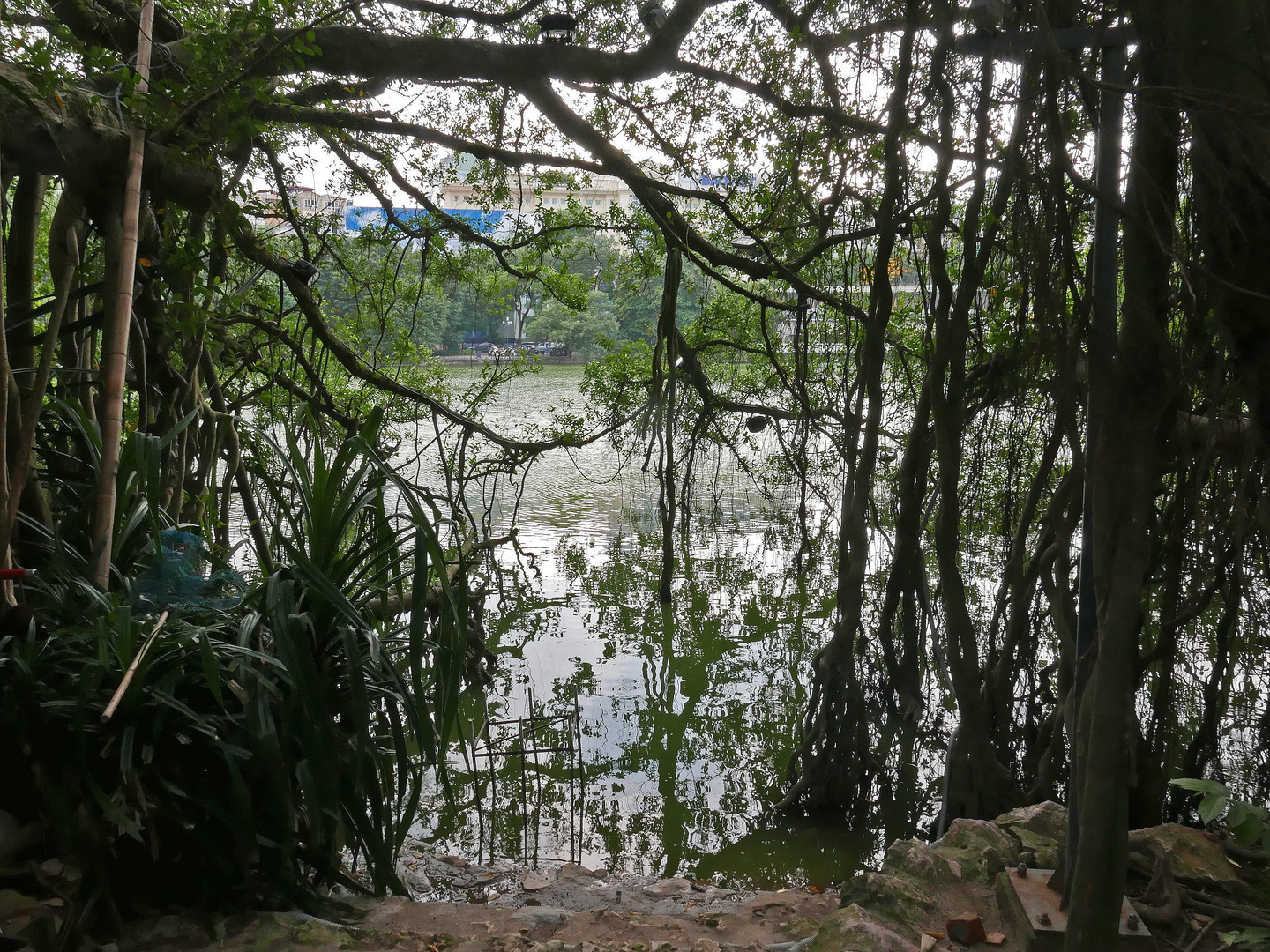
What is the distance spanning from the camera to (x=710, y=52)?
13.1 feet

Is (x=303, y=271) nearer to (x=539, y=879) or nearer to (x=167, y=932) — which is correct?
(x=539, y=879)

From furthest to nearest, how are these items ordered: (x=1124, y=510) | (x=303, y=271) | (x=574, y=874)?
(x=303, y=271)
(x=574, y=874)
(x=1124, y=510)

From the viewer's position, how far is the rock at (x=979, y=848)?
1.76m

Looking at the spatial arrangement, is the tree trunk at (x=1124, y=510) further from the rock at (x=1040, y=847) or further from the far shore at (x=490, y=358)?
the far shore at (x=490, y=358)

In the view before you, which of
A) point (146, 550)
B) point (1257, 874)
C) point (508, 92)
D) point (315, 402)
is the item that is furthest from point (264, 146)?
point (1257, 874)

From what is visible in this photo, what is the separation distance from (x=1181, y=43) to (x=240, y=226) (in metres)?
2.60

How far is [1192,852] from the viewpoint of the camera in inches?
69.6

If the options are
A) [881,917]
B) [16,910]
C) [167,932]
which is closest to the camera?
[16,910]

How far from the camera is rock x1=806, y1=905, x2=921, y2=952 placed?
4.81ft

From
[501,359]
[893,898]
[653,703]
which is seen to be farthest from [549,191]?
[893,898]

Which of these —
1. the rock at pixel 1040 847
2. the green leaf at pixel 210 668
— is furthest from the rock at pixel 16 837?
the rock at pixel 1040 847

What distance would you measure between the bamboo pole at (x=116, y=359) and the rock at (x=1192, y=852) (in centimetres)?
196

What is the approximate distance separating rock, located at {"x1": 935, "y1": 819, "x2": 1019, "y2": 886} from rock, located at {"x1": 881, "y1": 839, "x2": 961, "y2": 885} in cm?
3

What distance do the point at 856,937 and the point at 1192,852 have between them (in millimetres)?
754
